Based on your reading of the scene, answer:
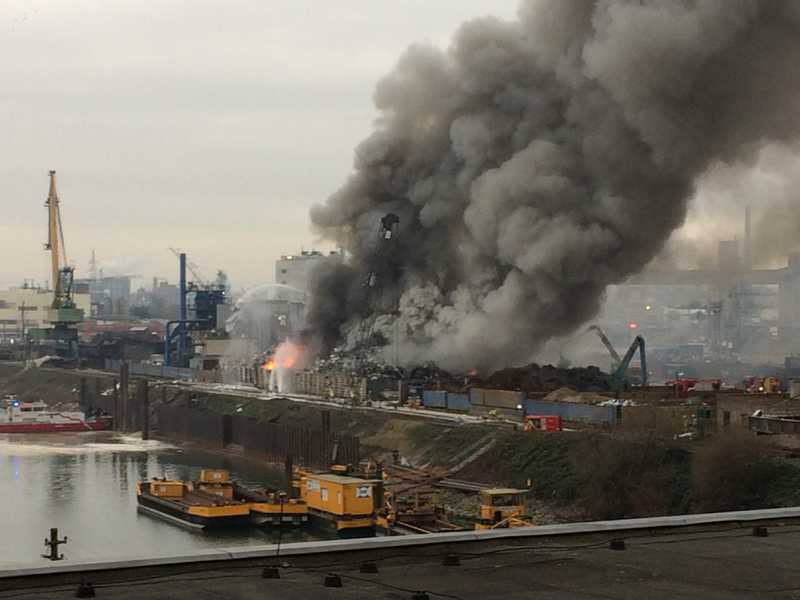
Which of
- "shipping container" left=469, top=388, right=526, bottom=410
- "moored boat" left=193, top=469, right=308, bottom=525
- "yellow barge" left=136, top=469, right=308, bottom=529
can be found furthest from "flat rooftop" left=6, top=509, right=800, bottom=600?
"shipping container" left=469, top=388, right=526, bottom=410

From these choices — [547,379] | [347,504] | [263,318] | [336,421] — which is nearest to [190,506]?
[347,504]

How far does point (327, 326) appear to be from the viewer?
109188 mm

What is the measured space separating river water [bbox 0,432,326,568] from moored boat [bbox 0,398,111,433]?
3437mm

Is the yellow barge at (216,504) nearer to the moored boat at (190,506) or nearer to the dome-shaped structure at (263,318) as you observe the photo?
the moored boat at (190,506)

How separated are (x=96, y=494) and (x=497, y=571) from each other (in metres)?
54.8

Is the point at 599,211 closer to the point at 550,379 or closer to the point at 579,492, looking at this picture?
the point at 550,379

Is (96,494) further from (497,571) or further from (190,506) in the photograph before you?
(497,571)

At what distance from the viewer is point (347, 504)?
52.0 metres

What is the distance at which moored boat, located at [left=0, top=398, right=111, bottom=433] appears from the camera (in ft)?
357

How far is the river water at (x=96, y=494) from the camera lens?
50.4 m

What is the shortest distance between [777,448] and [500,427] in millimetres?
17465

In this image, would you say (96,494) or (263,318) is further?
(263,318)

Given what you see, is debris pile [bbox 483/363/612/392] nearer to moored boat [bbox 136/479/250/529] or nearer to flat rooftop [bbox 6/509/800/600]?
moored boat [bbox 136/479/250/529]

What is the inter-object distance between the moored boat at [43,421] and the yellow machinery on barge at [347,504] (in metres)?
60.2
